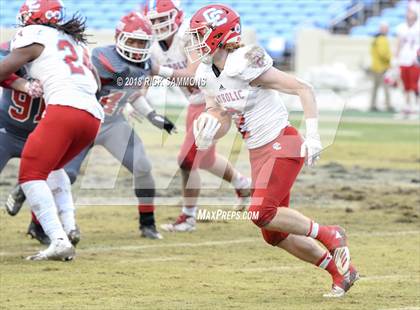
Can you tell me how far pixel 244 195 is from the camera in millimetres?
9555

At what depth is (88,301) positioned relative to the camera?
586cm

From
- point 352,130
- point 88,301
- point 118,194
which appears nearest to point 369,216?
point 118,194

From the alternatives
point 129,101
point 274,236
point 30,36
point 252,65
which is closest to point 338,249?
point 274,236

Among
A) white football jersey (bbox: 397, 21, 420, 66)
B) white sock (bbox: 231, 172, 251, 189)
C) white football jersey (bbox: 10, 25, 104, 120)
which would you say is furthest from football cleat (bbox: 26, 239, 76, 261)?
white football jersey (bbox: 397, 21, 420, 66)

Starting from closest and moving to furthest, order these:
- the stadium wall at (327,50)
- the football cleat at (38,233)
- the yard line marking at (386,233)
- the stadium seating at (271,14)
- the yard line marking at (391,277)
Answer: the yard line marking at (391,277)
the football cleat at (38,233)
the yard line marking at (386,233)
the stadium wall at (327,50)
the stadium seating at (271,14)

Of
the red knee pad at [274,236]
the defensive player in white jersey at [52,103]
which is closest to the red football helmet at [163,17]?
the defensive player in white jersey at [52,103]

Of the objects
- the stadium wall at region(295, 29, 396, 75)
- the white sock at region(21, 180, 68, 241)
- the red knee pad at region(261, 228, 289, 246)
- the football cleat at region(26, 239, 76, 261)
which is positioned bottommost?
the stadium wall at region(295, 29, 396, 75)

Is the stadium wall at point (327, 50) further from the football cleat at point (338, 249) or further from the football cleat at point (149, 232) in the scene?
the football cleat at point (338, 249)

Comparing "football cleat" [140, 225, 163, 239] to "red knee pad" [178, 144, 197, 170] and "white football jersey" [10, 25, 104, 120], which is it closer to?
"red knee pad" [178, 144, 197, 170]

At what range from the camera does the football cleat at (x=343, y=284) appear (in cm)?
605

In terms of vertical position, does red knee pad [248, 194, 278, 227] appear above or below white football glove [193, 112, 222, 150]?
below

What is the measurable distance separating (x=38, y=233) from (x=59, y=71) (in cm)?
153

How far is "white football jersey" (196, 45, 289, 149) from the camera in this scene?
609cm

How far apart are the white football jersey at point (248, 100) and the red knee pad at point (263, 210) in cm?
42
